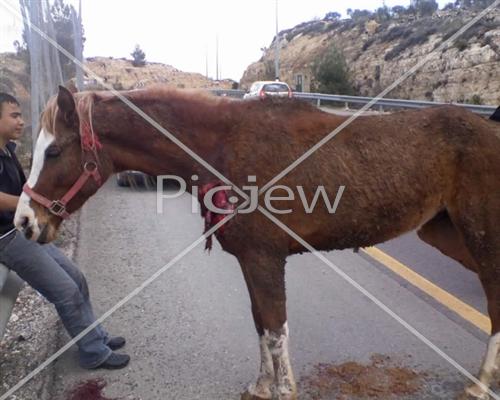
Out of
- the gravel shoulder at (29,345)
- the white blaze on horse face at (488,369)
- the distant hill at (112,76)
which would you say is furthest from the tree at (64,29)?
→ the white blaze on horse face at (488,369)

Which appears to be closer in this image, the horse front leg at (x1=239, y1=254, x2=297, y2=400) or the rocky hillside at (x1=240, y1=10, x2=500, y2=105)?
the horse front leg at (x1=239, y1=254, x2=297, y2=400)

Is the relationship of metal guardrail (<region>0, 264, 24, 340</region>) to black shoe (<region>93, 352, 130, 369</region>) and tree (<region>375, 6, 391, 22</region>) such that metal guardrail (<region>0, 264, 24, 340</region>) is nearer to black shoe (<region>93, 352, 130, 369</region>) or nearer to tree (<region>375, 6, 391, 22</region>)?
black shoe (<region>93, 352, 130, 369</region>)

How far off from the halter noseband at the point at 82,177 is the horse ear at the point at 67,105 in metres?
0.07

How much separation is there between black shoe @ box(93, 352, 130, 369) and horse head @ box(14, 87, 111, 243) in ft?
3.71

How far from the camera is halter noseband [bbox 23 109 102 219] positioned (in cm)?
312

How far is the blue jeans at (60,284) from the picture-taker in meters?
3.55

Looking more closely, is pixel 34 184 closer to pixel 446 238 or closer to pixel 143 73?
pixel 446 238

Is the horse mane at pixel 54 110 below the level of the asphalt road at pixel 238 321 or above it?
above

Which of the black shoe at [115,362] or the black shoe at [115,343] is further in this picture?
the black shoe at [115,343]

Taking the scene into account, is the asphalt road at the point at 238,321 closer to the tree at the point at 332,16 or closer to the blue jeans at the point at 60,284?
the blue jeans at the point at 60,284

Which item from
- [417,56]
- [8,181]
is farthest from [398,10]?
[8,181]

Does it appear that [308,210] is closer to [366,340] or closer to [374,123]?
[374,123]

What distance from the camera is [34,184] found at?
3.12m

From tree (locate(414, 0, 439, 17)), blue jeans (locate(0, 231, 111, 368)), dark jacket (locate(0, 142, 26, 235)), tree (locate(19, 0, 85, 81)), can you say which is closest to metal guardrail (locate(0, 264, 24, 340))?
blue jeans (locate(0, 231, 111, 368))
